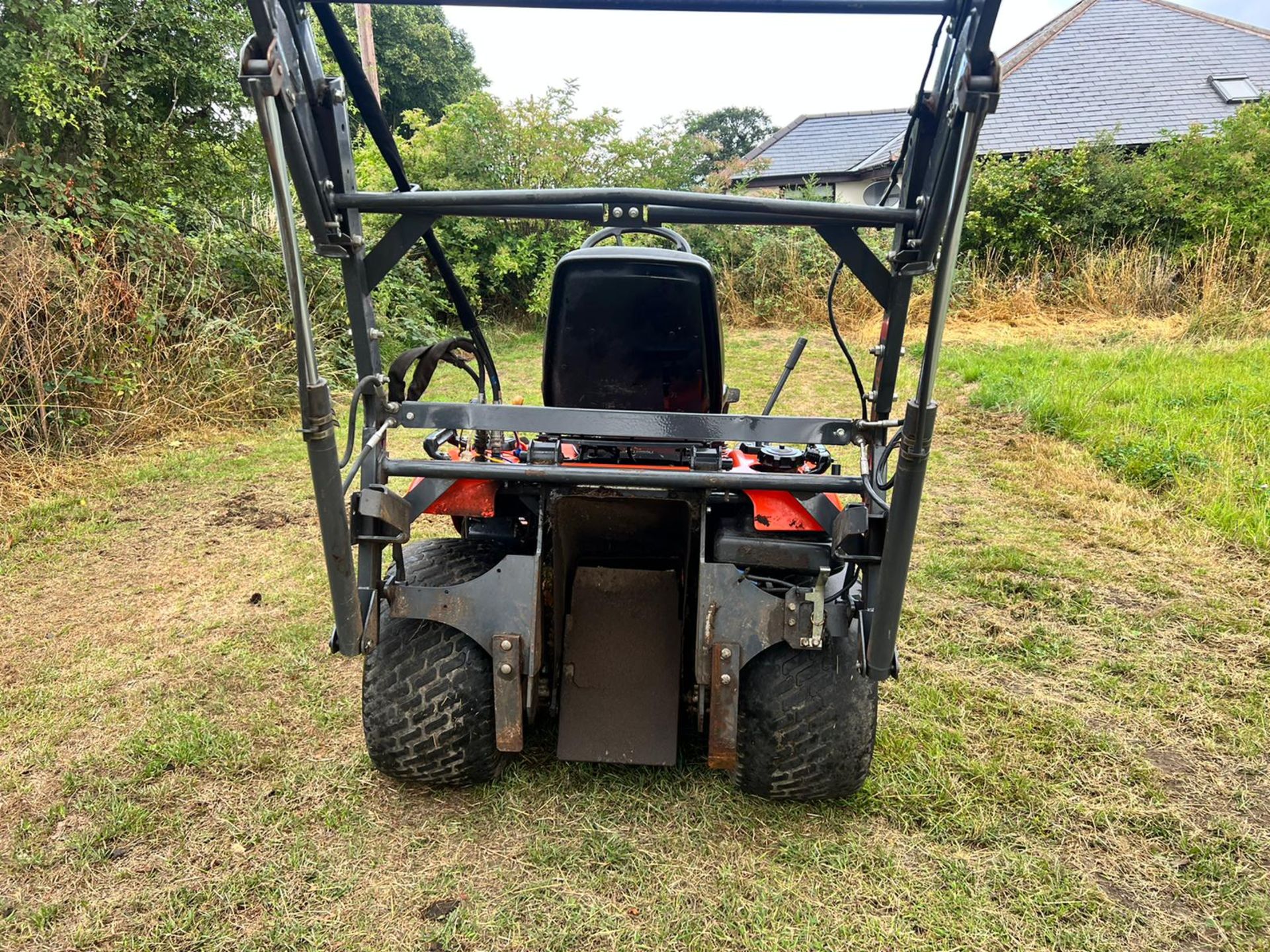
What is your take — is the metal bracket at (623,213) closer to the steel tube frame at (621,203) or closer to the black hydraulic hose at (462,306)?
the steel tube frame at (621,203)

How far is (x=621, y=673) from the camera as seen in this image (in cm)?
243

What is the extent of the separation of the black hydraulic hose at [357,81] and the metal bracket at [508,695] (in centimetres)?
128

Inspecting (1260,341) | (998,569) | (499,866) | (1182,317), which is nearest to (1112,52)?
(1182,317)

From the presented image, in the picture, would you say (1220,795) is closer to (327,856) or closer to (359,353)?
(327,856)

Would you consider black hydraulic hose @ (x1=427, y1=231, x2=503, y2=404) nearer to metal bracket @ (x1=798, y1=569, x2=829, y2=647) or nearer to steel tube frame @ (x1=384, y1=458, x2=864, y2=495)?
steel tube frame @ (x1=384, y1=458, x2=864, y2=495)

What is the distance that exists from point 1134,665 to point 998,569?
0.96 metres

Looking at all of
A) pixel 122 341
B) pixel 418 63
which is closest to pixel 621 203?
pixel 122 341

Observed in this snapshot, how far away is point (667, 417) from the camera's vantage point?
212 centimetres

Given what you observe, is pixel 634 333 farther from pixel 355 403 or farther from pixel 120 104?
pixel 120 104

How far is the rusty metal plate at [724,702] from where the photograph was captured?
2176 mm

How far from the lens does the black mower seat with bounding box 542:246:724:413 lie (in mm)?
2213

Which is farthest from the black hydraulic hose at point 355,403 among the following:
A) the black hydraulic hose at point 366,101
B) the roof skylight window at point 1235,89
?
the roof skylight window at point 1235,89

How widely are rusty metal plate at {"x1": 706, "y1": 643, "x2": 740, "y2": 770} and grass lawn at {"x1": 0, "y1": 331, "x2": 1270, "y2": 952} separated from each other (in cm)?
29

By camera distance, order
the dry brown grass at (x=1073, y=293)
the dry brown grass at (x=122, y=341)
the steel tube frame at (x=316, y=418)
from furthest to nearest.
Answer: the dry brown grass at (x=1073, y=293) < the dry brown grass at (x=122, y=341) < the steel tube frame at (x=316, y=418)
